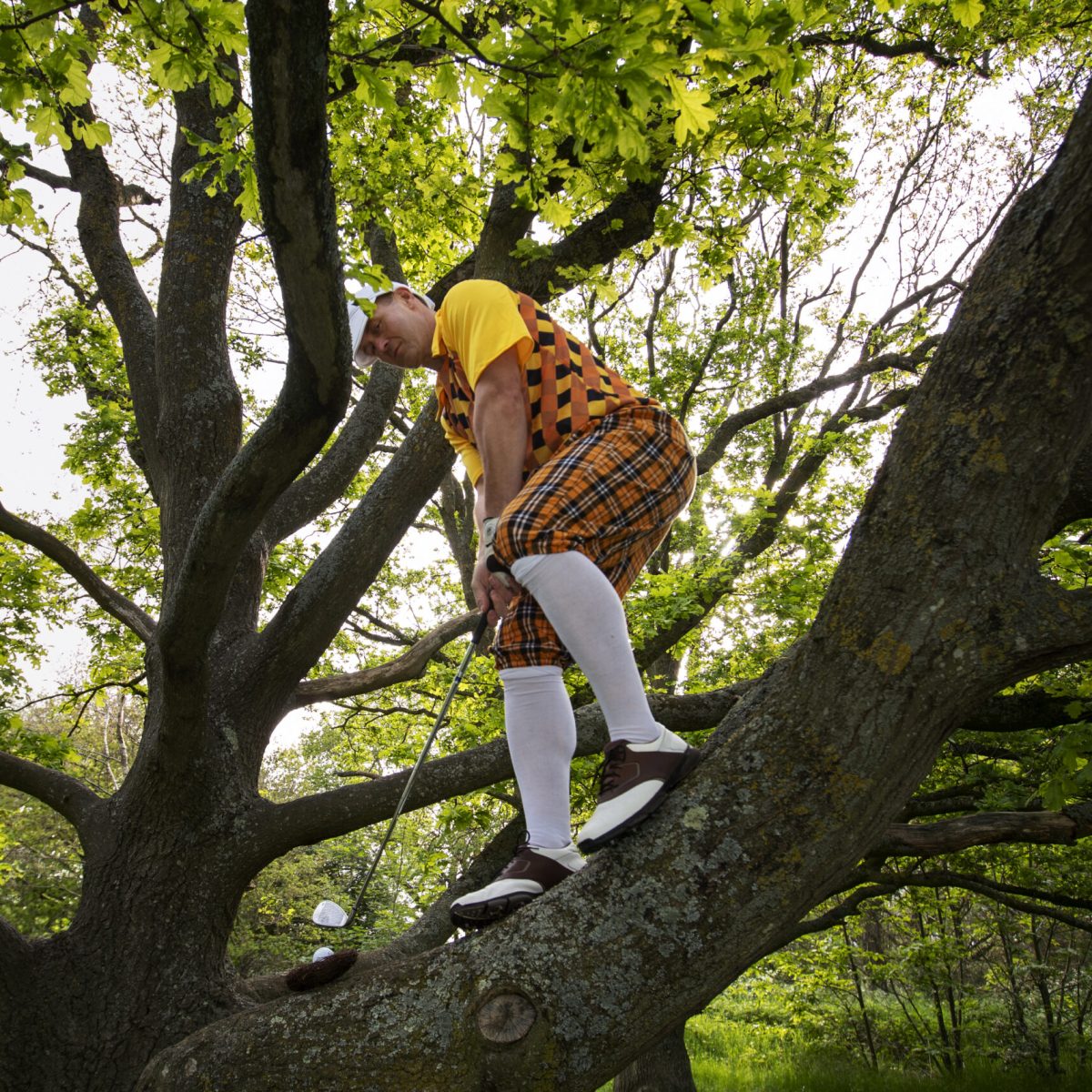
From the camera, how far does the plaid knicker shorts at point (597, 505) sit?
6.28 ft

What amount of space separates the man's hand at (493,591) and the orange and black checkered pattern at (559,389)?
1.14 feet

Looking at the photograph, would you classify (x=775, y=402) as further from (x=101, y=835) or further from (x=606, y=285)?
(x=101, y=835)

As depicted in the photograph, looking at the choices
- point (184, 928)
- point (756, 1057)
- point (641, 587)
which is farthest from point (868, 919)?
point (184, 928)

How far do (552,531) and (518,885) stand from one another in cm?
91

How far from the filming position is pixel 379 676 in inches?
227

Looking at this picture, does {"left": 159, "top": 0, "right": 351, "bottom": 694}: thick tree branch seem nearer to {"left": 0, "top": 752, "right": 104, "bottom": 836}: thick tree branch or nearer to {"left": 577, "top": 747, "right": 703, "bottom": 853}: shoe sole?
{"left": 577, "top": 747, "right": 703, "bottom": 853}: shoe sole

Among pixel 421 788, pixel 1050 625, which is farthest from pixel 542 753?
pixel 421 788

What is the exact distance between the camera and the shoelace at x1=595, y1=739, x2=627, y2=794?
1.79 m

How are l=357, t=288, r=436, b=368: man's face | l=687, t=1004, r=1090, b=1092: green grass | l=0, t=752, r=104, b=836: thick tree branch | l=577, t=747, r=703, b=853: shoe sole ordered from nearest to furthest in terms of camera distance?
l=577, t=747, r=703, b=853: shoe sole < l=357, t=288, r=436, b=368: man's face < l=0, t=752, r=104, b=836: thick tree branch < l=687, t=1004, r=1090, b=1092: green grass

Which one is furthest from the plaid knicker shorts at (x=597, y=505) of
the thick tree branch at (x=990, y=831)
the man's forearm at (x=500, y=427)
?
the thick tree branch at (x=990, y=831)

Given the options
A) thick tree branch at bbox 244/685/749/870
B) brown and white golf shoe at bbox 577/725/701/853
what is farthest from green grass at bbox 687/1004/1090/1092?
brown and white golf shoe at bbox 577/725/701/853

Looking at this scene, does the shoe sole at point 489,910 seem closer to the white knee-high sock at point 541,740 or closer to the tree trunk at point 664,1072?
the white knee-high sock at point 541,740

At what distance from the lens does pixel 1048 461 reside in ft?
5.21

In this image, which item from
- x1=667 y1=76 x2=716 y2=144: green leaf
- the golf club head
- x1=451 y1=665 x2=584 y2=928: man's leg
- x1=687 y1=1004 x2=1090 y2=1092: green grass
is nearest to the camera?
x1=451 y1=665 x2=584 y2=928: man's leg
